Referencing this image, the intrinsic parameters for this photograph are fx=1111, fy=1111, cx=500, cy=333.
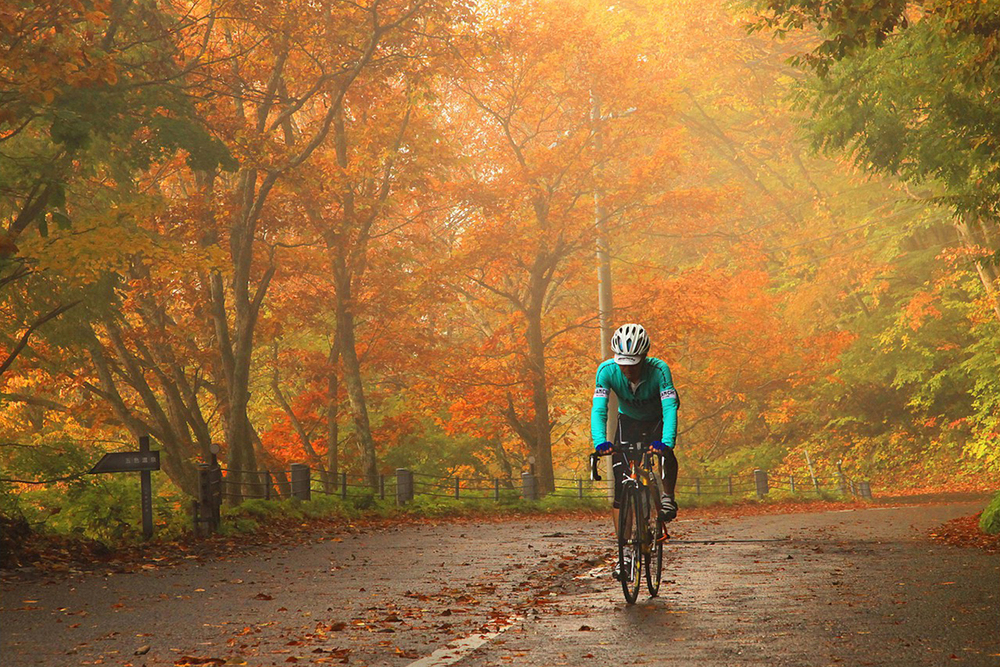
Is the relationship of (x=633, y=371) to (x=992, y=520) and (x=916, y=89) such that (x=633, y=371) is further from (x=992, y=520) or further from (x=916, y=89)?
(x=916, y=89)

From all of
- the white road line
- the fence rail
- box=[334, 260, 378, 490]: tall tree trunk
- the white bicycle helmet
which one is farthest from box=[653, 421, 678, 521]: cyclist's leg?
box=[334, 260, 378, 490]: tall tree trunk

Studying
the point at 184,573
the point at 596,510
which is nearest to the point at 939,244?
the point at 596,510

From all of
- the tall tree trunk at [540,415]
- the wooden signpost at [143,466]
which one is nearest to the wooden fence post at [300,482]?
the wooden signpost at [143,466]

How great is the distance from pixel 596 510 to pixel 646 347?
75.8 feet

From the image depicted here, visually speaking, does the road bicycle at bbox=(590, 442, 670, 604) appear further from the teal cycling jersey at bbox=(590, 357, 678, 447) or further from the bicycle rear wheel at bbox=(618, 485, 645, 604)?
the teal cycling jersey at bbox=(590, 357, 678, 447)

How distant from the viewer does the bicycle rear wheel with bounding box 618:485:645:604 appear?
8695 millimetres

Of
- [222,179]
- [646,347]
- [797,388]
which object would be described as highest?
[222,179]

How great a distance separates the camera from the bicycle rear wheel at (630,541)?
8.70 meters

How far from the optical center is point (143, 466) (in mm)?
14719

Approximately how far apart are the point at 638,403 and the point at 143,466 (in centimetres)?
822

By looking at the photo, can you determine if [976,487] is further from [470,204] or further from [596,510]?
[470,204]

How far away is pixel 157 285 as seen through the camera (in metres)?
25.1

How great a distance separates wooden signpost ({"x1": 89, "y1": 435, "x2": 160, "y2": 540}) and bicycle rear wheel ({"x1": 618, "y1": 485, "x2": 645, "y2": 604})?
7985mm

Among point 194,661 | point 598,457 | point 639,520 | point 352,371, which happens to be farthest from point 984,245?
point 194,661
